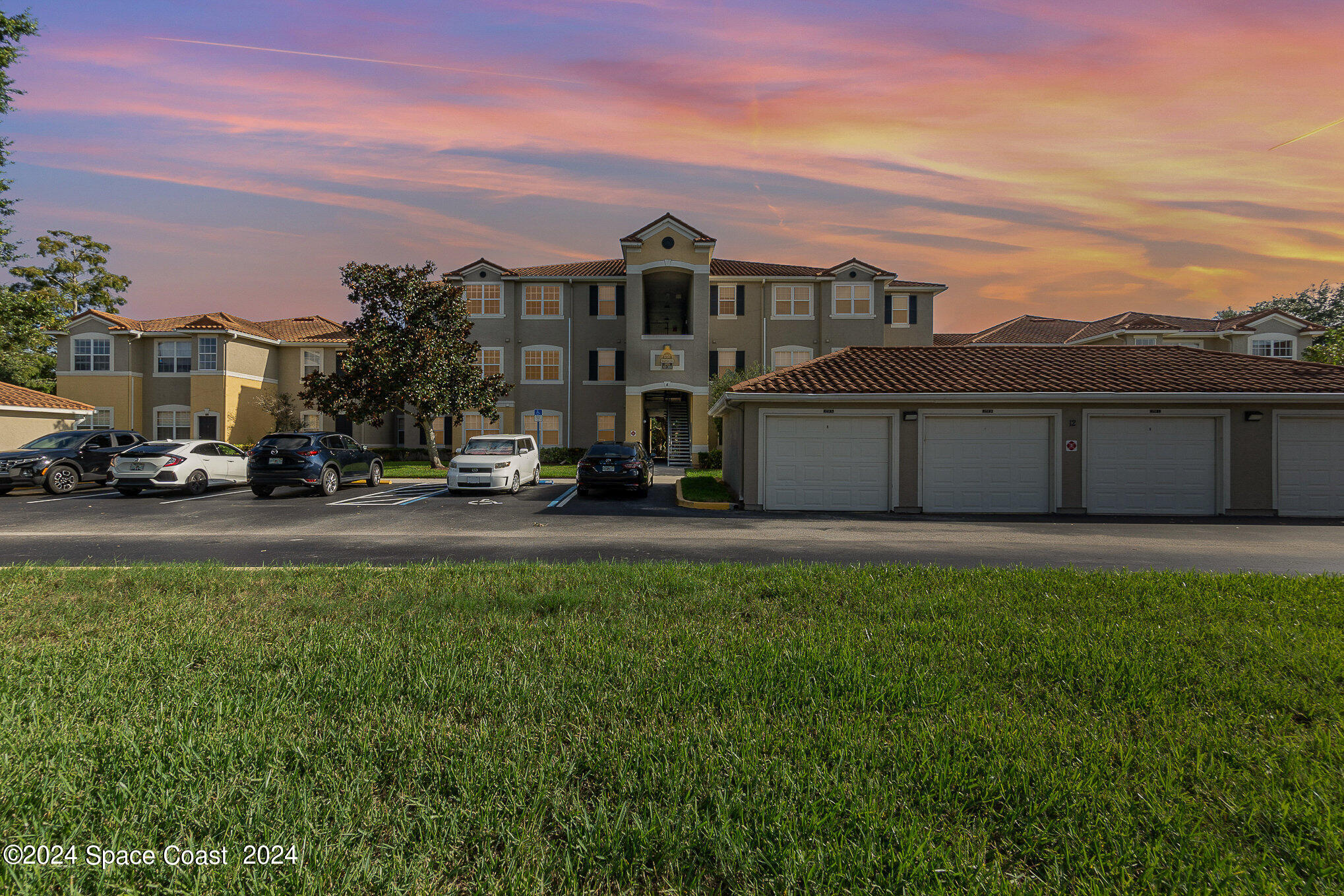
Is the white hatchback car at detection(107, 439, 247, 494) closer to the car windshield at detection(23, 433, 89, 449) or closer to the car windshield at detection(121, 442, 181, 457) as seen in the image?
the car windshield at detection(121, 442, 181, 457)

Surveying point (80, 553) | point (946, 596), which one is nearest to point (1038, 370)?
point (946, 596)

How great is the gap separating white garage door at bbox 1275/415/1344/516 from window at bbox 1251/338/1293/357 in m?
28.8

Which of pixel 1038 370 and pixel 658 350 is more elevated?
pixel 658 350

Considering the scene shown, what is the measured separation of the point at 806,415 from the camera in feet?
56.4

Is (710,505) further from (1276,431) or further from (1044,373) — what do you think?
(1276,431)

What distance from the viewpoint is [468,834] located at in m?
2.71

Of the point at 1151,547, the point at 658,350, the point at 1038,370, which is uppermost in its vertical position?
the point at 658,350

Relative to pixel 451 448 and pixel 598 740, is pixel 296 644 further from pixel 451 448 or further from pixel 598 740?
pixel 451 448

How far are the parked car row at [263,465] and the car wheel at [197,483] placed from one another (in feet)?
0.08

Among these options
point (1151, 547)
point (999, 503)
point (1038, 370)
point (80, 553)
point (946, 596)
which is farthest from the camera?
point (1038, 370)

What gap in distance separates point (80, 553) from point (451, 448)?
24831 millimetres

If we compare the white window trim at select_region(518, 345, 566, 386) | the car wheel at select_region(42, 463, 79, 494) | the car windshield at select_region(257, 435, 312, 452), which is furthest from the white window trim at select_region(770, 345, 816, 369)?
the car wheel at select_region(42, 463, 79, 494)

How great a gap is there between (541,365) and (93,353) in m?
25.0

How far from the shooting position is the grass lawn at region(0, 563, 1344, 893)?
257 centimetres
